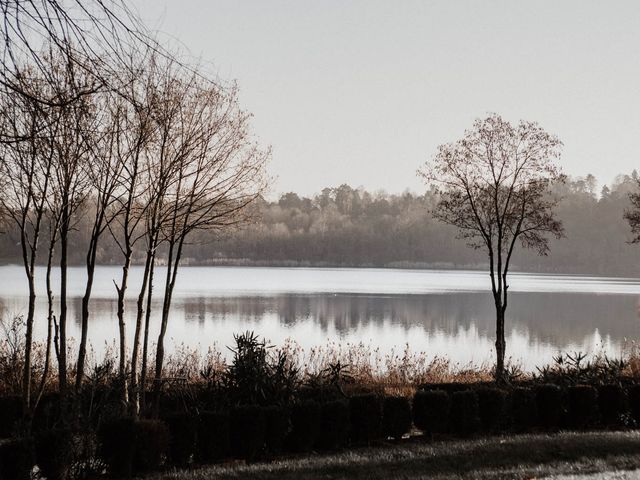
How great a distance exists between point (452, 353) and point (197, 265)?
9534cm

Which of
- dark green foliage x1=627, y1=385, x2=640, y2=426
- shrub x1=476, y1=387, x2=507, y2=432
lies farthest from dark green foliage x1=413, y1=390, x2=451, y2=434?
dark green foliage x1=627, y1=385, x2=640, y2=426

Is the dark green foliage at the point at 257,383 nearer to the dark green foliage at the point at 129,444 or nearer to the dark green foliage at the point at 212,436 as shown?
the dark green foliage at the point at 212,436

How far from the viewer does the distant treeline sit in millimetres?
113750

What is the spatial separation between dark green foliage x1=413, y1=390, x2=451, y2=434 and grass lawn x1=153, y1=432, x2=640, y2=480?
3.65ft

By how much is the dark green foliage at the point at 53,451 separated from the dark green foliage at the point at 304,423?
3.08 meters

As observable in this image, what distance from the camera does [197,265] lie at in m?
122

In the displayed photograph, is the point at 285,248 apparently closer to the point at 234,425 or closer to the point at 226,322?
the point at 226,322

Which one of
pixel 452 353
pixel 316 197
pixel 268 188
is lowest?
pixel 452 353

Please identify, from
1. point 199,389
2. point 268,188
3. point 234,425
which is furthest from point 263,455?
point 268,188

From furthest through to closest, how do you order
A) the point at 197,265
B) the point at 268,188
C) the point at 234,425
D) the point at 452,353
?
the point at 197,265 < the point at 452,353 < the point at 268,188 < the point at 234,425

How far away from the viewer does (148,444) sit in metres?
8.85

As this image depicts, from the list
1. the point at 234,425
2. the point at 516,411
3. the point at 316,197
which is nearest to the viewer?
the point at 234,425

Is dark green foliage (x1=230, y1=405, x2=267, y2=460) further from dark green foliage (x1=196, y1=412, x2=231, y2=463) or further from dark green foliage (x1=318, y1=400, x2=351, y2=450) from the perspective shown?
dark green foliage (x1=318, y1=400, x2=351, y2=450)

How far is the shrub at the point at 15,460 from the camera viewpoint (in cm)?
803
